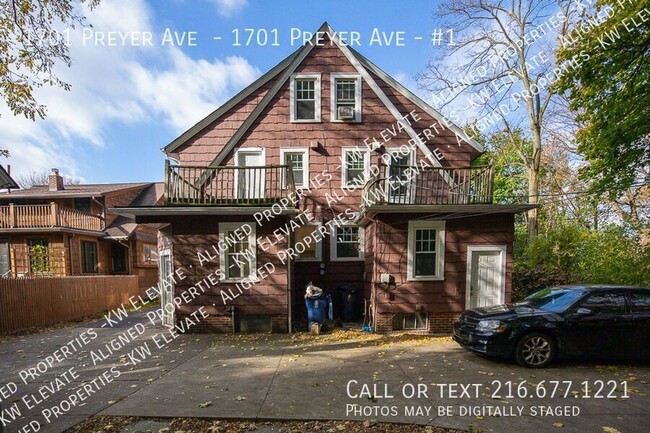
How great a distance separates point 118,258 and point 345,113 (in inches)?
699

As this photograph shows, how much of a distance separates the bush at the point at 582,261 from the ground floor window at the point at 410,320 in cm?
495

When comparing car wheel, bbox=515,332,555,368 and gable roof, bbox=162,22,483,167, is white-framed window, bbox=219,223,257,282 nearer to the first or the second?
gable roof, bbox=162,22,483,167

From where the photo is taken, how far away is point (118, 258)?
20.4 m

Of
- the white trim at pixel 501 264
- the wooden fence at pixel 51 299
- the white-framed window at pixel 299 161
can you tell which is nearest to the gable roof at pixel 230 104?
the white-framed window at pixel 299 161

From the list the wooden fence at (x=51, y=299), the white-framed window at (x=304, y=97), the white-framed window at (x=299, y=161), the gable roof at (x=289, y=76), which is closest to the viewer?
the wooden fence at (x=51, y=299)

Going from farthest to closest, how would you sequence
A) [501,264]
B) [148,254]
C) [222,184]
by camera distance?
1. [148,254]
2. [222,184]
3. [501,264]

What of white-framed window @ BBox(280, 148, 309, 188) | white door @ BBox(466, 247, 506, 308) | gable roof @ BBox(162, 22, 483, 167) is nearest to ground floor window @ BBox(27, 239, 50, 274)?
gable roof @ BBox(162, 22, 483, 167)

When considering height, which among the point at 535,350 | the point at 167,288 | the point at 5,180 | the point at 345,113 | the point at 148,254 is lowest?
the point at 148,254

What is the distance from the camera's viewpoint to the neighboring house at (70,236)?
57.0 ft

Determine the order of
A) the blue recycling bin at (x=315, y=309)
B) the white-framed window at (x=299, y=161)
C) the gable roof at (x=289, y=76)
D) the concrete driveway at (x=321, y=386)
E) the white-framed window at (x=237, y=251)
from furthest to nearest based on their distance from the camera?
the white-framed window at (x=299, y=161)
the gable roof at (x=289, y=76)
the blue recycling bin at (x=315, y=309)
the white-framed window at (x=237, y=251)
the concrete driveway at (x=321, y=386)

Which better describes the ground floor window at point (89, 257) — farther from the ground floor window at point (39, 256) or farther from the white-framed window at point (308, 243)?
the white-framed window at point (308, 243)

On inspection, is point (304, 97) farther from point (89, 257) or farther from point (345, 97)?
point (89, 257)

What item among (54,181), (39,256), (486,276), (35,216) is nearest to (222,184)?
(486,276)

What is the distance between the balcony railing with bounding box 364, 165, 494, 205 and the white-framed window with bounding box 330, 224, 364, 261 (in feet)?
6.11
